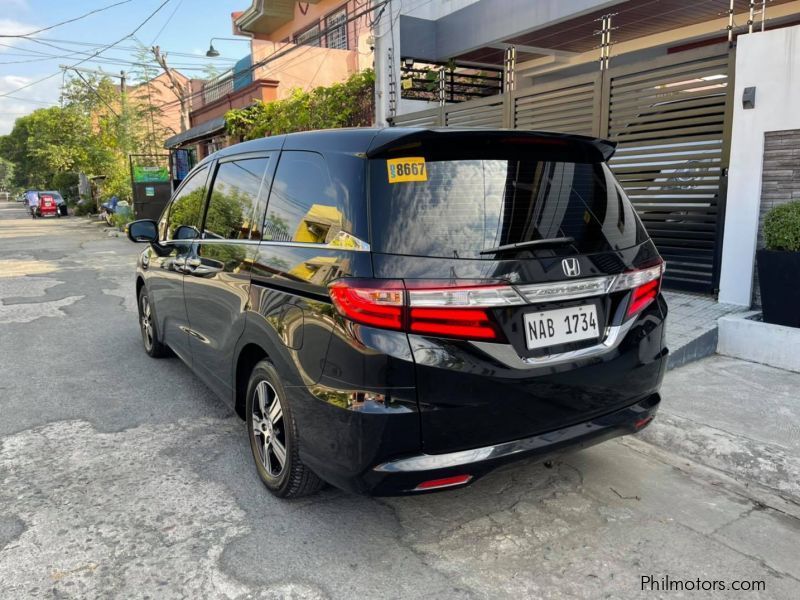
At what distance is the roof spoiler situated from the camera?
2.47 metres

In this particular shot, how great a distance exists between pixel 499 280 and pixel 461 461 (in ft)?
2.31

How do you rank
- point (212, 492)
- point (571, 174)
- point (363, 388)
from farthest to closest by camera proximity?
1. point (212, 492)
2. point (571, 174)
3. point (363, 388)

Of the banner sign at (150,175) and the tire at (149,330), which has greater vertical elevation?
the banner sign at (150,175)

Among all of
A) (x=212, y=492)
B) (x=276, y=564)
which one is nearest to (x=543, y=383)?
(x=276, y=564)

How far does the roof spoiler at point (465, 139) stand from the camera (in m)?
2.47

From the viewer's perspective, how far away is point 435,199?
243cm

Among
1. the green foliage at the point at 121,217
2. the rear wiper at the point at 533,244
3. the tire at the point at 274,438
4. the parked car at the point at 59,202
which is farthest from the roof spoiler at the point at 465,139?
the parked car at the point at 59,202

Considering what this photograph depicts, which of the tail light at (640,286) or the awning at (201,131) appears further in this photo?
the awning at (201,131)

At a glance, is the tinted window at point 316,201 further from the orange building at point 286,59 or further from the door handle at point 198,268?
the orange building at point 286,59

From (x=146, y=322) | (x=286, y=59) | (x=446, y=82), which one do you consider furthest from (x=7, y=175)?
(x=146, y=322)

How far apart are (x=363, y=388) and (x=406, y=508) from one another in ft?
3.24

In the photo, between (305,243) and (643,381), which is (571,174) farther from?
(305,243)

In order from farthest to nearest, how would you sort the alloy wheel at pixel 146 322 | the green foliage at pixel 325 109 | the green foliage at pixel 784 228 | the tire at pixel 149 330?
1. the green foliage at pixel 325 109
2. the alloy wheel at pixel 146 322
3. the tire at pixel 149 330
4. the green foliage at pixel 784 228

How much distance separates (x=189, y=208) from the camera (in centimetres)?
429
